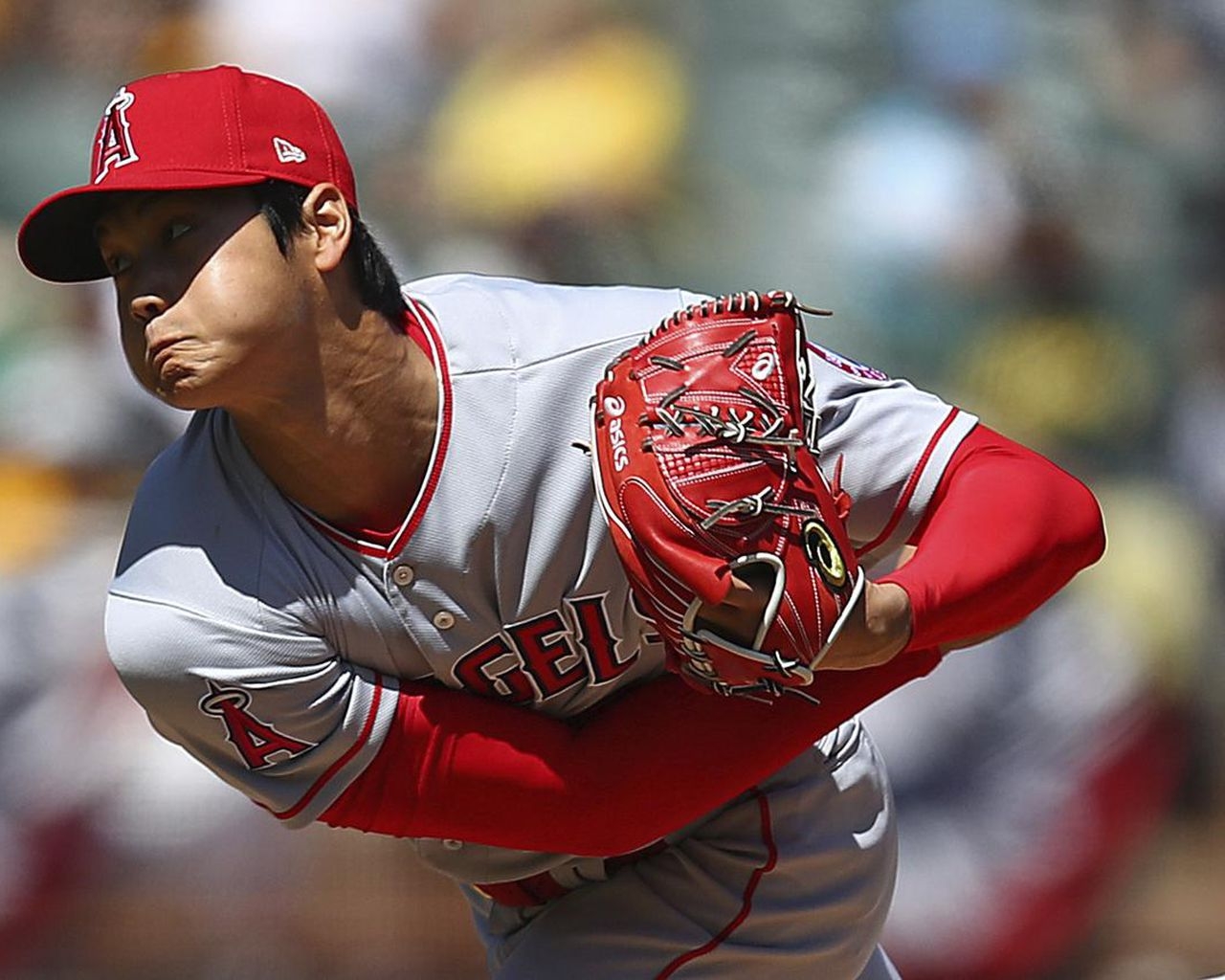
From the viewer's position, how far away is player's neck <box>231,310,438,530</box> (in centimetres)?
180

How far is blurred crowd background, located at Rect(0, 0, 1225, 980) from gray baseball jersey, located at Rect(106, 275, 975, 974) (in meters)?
2.09

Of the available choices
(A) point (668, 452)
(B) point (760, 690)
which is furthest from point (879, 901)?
(A) point (668, 452)

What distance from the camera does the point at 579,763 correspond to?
6.23ft

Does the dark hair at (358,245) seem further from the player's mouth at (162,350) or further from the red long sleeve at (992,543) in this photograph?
the red long sleeve at (992,543)

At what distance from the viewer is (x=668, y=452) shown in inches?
64.1

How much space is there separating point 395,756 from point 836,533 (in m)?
0.52

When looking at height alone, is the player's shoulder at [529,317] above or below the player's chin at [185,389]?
below

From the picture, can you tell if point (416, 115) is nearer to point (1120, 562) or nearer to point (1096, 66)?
point (1096, 66)

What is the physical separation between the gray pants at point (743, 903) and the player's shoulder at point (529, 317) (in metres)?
0.55

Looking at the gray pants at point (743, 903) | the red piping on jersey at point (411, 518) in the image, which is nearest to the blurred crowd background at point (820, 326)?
the gray pants at point (743, 903)

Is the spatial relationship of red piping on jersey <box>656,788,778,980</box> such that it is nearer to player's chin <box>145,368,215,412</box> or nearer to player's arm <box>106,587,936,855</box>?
Answer: player's arm <box>106,587,936,855</box>

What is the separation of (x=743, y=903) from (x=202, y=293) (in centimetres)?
91

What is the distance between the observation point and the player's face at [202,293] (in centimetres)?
171

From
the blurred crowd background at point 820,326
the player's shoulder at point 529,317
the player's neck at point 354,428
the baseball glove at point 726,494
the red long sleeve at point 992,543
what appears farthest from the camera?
the blurred crowd background at point 820,326
